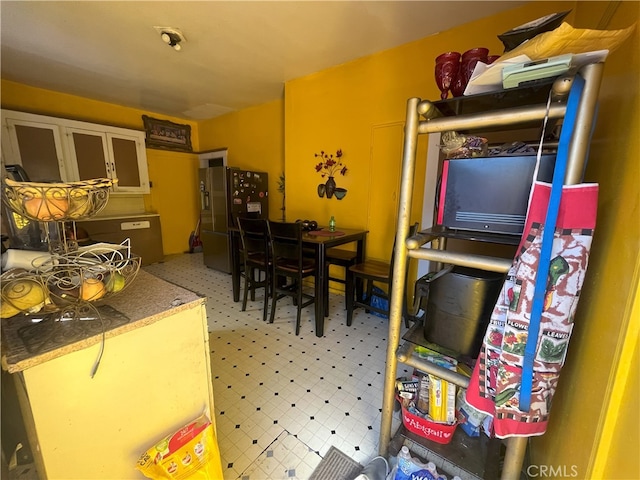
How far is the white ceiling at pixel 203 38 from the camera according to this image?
5.94 ft

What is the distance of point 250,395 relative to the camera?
1.51 m

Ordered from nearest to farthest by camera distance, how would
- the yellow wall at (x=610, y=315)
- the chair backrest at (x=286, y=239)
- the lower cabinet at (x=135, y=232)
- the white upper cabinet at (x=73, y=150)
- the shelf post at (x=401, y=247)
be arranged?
the yellow wall at (x=610, y=315)
the shelf post at (x=401, y=247)
the chair backrest at (x=286, y=239)
the white upper cabinet at (x=73, y=150)
the lower cabinet at (x=135, y=232)

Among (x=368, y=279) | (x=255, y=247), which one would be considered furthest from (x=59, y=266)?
(x=368, y=279)

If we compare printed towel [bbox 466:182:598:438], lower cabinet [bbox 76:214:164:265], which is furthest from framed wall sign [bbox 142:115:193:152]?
printed towel [bbox 466:182:598:438]

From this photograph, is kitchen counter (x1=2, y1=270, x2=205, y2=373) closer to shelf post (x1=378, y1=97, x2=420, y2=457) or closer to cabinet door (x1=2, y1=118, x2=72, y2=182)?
shelf post (x1=378, y1=97, x2=420, y2=457)

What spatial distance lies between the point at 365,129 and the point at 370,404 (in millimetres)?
2394

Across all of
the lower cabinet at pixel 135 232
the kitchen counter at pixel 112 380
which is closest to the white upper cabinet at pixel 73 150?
the lower cabinet at pixel 135 232

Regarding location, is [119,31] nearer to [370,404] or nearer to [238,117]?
[238,117]

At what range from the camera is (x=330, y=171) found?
291 centimetres

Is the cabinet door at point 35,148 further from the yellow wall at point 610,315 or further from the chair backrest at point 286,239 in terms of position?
the yellow wall at point 610,315

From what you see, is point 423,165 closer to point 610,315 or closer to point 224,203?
point 610,315

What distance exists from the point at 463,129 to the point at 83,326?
51.1 inches

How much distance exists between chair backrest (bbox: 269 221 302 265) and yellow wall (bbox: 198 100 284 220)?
176cm

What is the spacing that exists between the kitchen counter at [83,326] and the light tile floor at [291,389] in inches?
32.5
